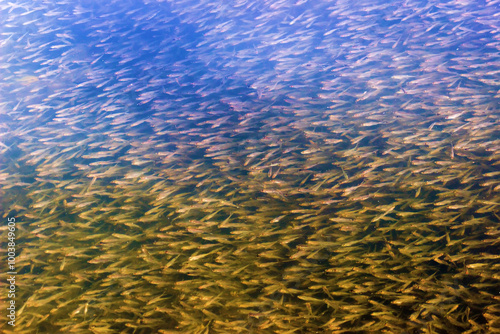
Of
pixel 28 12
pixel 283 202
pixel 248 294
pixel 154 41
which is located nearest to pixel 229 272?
pixel 248 294

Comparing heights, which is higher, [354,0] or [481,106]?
[354,0]

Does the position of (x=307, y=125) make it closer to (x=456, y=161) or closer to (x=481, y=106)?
(x=456, y=161)

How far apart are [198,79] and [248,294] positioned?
2825 millimetres

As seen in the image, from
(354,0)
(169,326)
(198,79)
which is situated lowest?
(169,326)

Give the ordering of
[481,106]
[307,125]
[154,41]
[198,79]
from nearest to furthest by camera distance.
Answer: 1. [481,106]
2. [307,125]
3. [198,79]
4. [154,41]

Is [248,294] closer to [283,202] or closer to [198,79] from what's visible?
[283,202]

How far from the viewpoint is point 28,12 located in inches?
195

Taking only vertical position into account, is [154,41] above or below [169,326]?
above

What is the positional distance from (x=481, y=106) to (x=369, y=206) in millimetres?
1615

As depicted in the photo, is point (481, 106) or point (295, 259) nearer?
point (295, 259)

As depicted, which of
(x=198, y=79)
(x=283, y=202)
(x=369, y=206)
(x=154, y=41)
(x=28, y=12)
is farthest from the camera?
(x=28, y=12)

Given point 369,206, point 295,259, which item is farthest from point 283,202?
point 369,206

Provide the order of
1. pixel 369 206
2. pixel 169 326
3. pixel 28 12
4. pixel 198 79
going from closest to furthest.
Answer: pixel 169 326, pixel 369 206, pixel 198 79, pixel 28 12

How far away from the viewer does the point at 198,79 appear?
4.04 meters
